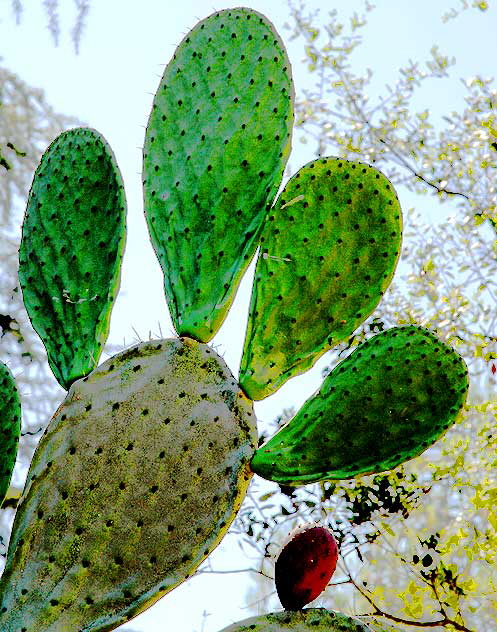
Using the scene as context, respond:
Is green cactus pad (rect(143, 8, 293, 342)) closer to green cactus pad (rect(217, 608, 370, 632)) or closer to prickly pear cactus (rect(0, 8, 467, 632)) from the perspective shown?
prickly pear cactus (rect(0, 8, 467, 632))

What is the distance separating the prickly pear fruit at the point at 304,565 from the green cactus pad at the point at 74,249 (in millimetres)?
452

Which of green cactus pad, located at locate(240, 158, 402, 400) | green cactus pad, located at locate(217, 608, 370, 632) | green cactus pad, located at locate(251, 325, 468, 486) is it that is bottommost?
green cactus pad, located at locate(217, 608, 370, 632)

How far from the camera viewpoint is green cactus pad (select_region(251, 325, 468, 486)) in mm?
1399

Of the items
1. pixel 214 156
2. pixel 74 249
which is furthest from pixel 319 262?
pixel 74 249

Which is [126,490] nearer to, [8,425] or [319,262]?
[8,425]

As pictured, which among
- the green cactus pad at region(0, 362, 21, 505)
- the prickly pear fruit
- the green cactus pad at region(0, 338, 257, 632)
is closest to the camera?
the green cactus pad at region(0, 338, 257, 632)

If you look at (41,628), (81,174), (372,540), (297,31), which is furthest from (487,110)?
(41,628)

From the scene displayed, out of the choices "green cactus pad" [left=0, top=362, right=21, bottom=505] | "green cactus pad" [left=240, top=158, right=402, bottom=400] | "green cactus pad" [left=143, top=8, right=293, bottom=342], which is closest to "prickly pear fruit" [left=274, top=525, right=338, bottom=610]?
"green cactus pad" [left=240, top=158, right=402, bottom=400]

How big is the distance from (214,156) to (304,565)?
74cm

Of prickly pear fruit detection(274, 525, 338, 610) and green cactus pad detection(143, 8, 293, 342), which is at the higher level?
green cactus pad detection(143, 8, 293, 342)

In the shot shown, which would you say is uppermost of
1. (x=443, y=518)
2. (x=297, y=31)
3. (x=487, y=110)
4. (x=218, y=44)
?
(x=218, y=44)

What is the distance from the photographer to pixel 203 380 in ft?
4.64

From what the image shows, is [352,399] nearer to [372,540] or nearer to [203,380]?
[203,380]

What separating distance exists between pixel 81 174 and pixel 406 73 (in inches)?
112
